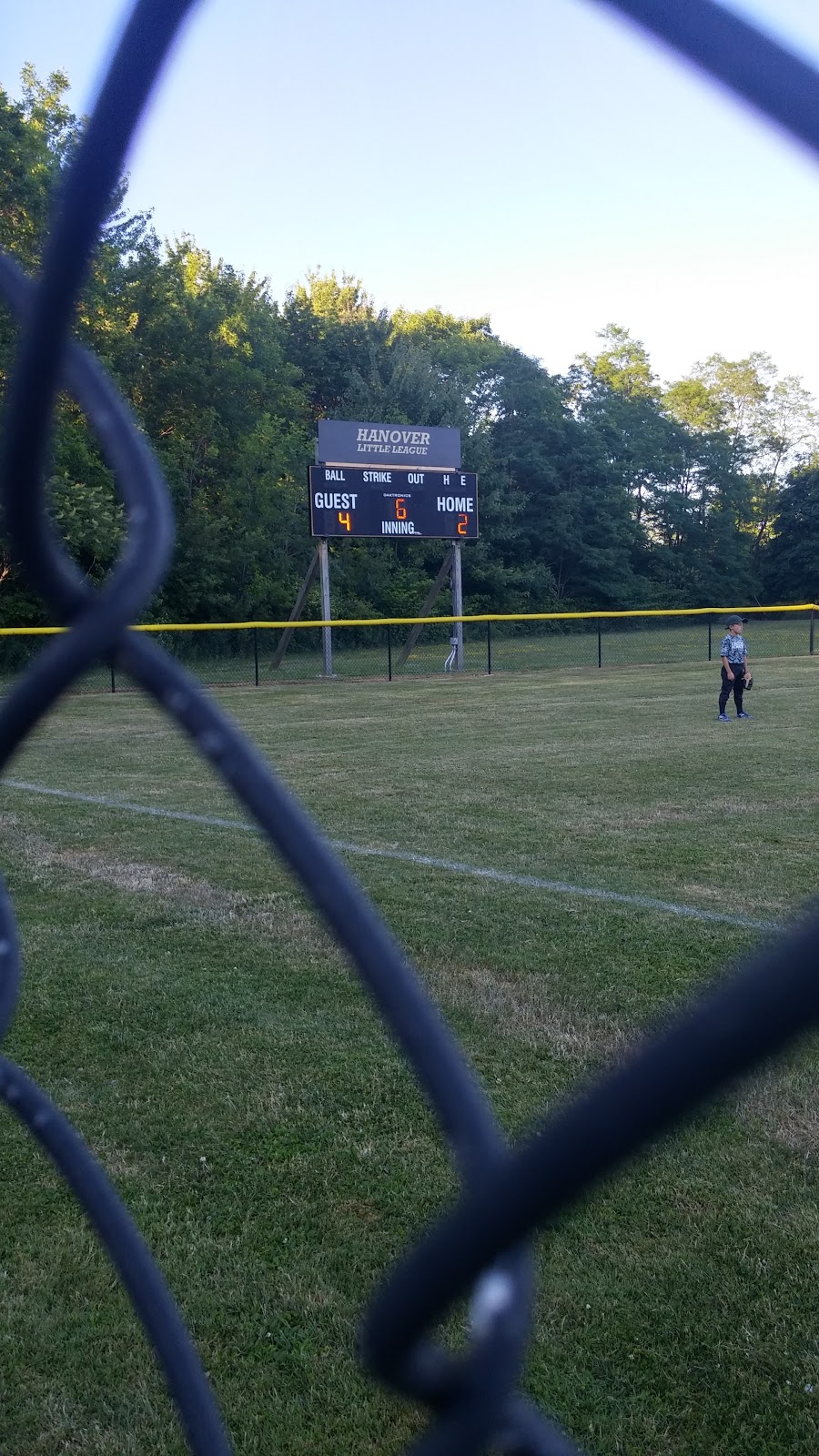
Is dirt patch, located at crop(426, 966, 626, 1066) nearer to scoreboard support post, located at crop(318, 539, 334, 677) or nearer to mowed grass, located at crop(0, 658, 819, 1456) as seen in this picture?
mowed grass, located at crop(0, 658, 819, 1456)

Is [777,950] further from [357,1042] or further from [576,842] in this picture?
[576,842]

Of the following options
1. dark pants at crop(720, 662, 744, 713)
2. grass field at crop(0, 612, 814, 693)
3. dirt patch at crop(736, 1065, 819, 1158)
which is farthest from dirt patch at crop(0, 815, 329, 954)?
grass field at crop(0, 612, 814, 693)

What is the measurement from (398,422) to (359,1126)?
3961 cm

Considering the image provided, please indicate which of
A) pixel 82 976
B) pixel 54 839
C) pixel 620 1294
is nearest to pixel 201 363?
pixel 54 839

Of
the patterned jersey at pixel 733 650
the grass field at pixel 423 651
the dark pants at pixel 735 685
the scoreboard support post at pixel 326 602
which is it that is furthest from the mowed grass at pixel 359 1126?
the scoreboard support post at pixel 326 602

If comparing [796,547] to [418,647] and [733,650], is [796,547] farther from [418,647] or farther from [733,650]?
[733,650]

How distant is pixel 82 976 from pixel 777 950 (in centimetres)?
481

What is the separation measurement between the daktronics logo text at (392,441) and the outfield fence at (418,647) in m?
3.59

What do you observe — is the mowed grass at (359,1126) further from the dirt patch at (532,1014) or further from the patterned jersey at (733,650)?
the patterned jersey at (733,650)

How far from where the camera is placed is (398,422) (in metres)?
41.1

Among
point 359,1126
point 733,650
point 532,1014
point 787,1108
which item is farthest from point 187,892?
point 733,650

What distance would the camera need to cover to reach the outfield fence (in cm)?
2338

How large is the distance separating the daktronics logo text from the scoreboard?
62 cm

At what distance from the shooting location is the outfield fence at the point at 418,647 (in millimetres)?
23375
